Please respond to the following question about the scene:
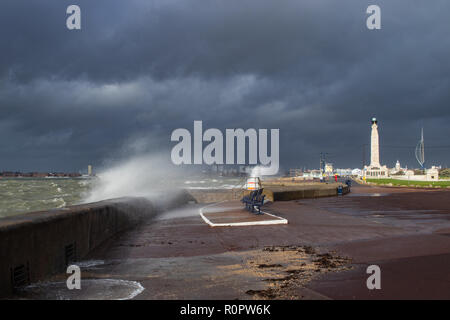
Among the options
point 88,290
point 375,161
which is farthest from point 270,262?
point 375,161

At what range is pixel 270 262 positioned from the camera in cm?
626

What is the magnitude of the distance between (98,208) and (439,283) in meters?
6.82

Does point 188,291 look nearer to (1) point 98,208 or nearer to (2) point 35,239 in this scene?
(2) point 35,239

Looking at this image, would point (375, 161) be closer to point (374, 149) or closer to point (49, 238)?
point (374, 149)

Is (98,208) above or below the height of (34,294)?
above

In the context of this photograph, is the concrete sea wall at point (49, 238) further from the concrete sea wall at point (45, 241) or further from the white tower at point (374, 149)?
the white tower at point (374, 149)

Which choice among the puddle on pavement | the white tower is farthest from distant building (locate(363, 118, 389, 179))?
the puddle on pavement

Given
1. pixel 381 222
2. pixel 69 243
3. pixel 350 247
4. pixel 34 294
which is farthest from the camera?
pixel 381 222

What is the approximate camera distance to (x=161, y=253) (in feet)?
23.7

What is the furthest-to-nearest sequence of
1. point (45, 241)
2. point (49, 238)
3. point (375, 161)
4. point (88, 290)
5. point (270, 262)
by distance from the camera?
point (375, 161)
point (270, 262)
point (49, 238)
point (45, 241)
point (88, 290)

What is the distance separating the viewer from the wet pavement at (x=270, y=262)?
4598 mm

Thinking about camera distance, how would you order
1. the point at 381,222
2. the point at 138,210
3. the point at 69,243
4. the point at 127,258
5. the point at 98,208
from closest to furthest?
the point at 69,243
the point at 127,258
the point at 98,208
the point at 381,222
the point at 138,210

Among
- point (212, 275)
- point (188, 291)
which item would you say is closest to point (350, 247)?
point (212, 275)

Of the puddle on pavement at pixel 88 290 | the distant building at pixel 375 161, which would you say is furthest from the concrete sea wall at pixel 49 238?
the distant building at pixel 375 161
